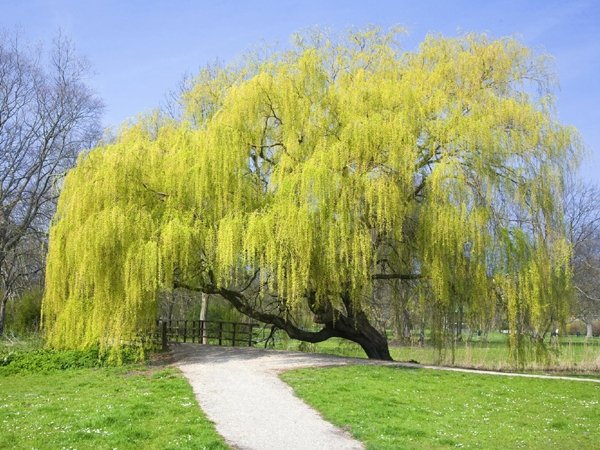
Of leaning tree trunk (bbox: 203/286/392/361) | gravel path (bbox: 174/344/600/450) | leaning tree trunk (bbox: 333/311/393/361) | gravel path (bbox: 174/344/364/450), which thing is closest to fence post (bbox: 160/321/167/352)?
gravel path (bbox: 174/344/600/450)

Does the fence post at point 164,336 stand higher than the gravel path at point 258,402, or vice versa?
the fence post at point 164,336

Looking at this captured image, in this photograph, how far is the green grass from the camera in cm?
802

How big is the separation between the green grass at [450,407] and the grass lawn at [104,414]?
217 centimetres

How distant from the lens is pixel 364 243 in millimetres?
14945

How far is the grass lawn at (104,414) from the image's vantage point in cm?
746

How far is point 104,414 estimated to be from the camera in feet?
29.4

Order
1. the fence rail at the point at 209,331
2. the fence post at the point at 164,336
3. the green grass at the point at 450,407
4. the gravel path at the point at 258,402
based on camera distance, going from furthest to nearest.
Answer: the fence rail at the point at 209,331
the fence post at the point at 164,336
the green grass at the point at 450,407
the gravel path at the point at 258,402

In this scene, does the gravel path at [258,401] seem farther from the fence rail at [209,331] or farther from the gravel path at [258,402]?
the fence rail at [209,331]

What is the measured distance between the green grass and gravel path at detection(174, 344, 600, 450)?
1.27 ft

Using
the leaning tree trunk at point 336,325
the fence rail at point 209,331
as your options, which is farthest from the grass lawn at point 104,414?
the fence rail at point 209,331

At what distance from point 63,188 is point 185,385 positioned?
7616 mm

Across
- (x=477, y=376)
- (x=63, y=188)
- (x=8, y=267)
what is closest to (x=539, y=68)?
(x=477, y=376)

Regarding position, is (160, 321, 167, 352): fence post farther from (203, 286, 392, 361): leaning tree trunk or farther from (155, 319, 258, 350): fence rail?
(203, 286, 392, 361): leaning tree trunk

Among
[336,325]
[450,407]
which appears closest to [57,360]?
[336,325]
